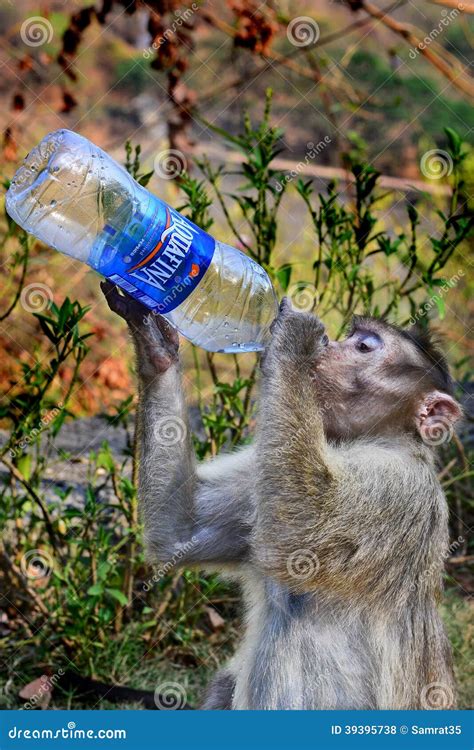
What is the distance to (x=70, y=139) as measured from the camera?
462 centimetres

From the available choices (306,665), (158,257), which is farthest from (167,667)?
(158,257)

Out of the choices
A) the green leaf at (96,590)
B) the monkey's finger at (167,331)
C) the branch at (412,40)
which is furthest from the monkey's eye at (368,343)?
the branch at (412,40)

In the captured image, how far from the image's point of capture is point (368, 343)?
448cm

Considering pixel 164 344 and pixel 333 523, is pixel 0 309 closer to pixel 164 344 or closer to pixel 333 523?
pixel 164 344

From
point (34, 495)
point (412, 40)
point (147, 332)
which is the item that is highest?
point (412, 40)

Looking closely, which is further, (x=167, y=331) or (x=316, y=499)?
(x=167, y=331)

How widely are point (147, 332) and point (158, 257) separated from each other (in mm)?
500

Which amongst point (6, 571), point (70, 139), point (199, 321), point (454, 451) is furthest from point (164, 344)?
point (454, 451)

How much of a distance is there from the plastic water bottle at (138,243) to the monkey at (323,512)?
247 millimetres

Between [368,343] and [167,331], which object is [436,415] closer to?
[368,343]

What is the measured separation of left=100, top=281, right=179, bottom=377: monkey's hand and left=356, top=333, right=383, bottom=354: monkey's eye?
84 cm

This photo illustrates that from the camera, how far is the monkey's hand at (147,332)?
443 cm

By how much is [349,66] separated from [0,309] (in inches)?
382

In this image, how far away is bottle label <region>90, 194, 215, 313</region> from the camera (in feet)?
13.5
